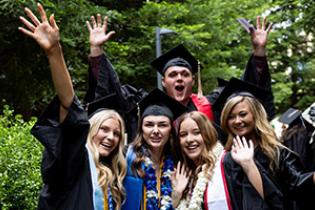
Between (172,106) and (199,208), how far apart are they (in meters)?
1.03

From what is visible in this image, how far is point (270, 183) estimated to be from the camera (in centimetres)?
394

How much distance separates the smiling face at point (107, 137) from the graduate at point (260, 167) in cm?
90

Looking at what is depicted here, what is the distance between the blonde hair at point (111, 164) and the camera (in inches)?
151

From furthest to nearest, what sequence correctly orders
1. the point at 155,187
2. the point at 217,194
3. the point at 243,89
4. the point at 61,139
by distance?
the point at 243,89, the point at 155,187, the point at 217,194, the point at 61,139

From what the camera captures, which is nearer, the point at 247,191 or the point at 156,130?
the point at 247,191

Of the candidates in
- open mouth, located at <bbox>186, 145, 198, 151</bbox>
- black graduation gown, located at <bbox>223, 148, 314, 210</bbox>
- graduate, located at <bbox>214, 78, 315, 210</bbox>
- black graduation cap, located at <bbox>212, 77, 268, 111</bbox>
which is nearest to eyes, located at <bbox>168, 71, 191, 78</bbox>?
black graduation cap, located at <bbox>212, 77, 268, 111</bbox>

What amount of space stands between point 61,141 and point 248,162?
154 centimetres

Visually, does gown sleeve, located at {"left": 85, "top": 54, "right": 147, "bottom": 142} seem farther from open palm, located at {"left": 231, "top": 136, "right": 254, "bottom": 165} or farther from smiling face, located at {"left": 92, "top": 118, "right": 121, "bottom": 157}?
open palm, located at {"left": 231, "top": 136, "right": 254, "bottom": 165}

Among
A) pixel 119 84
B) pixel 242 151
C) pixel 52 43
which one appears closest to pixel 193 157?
pixel 242 151

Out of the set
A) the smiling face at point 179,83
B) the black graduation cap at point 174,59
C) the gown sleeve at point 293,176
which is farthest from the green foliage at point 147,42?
the gown sleeve at point 293,176

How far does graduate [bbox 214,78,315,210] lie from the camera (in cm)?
392

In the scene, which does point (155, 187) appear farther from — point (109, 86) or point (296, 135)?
point (296, 135)

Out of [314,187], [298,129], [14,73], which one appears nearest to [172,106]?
[314,187]

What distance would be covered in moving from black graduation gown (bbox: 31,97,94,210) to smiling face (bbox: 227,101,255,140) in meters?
1.45
